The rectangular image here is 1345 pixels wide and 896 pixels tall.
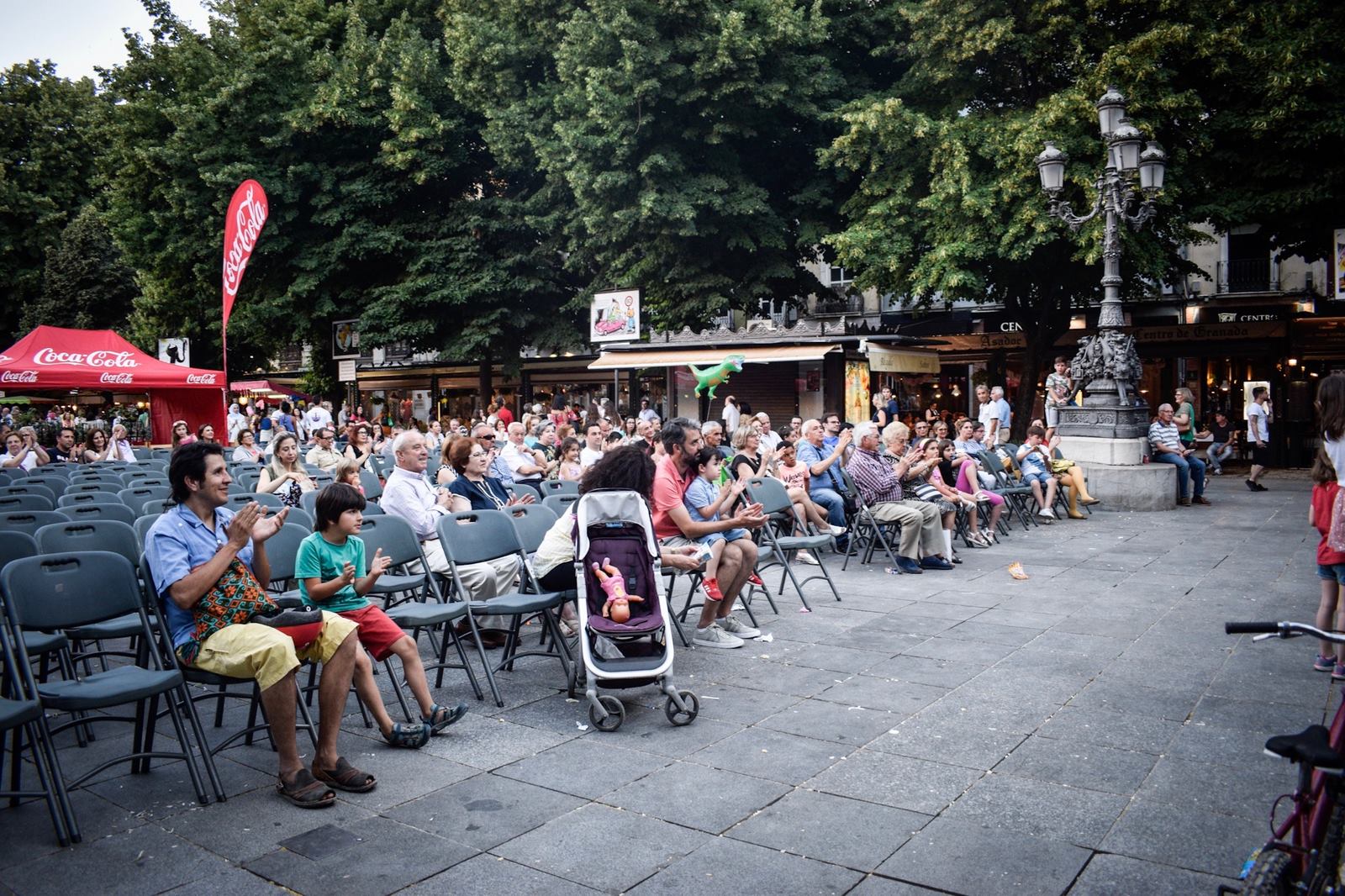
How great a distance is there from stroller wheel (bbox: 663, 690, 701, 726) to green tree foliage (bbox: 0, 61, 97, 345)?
129ft

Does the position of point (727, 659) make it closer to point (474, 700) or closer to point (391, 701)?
point (474, 700)

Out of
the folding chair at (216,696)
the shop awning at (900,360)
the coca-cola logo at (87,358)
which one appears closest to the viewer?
the folding chair at (216,696)

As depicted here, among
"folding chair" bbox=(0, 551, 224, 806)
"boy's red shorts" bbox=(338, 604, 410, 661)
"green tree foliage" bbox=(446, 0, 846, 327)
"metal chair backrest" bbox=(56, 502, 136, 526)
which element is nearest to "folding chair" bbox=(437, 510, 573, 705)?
"boy's red shorts" bbox=(338, 604, 410, 661)

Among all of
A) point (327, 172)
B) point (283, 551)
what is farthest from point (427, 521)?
point (327, 172)

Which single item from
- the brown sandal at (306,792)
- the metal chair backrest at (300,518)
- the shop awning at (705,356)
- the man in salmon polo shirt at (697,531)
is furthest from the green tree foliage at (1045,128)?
the brown sandal at (306,792)

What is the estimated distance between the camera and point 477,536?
6.30 meters

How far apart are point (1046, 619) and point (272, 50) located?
80.7 feet

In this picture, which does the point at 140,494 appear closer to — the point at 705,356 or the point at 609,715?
the point at 609,715

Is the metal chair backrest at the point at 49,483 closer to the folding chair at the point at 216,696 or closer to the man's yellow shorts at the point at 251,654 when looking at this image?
the folding chair at the point at 216,696

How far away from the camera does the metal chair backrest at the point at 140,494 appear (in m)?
8.68

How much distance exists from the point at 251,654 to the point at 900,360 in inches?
977

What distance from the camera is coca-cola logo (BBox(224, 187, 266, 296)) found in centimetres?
1527

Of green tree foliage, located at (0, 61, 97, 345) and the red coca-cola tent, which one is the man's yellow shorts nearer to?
the red coca-cola tent

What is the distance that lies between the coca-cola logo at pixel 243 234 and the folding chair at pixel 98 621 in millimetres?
11801
